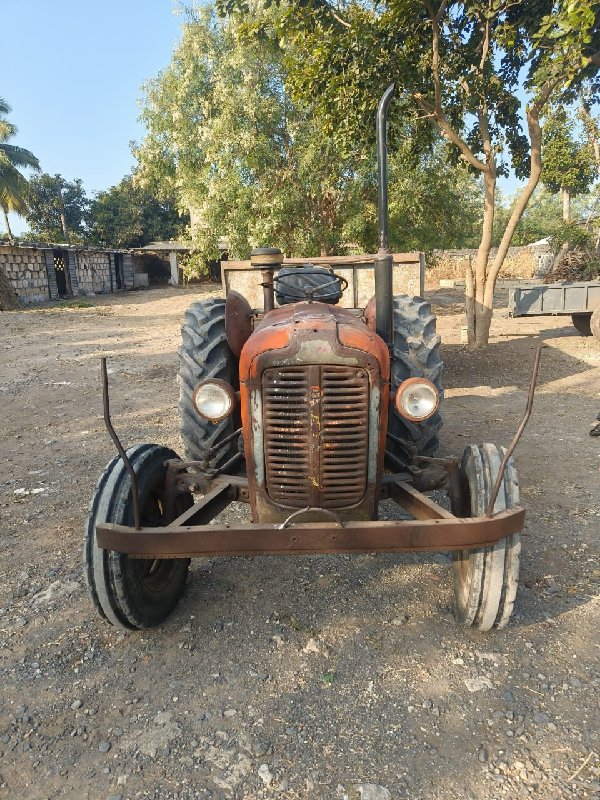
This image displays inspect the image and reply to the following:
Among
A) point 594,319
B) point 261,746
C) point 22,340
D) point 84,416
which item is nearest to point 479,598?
point 261,746

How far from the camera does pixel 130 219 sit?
132 ft

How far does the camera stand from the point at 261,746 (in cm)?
219

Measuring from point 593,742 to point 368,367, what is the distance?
65.9 inches

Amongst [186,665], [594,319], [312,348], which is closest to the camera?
[312,348]

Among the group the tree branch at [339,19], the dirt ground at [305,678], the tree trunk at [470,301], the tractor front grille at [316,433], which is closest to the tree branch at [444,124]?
the tree branch at [339,19]

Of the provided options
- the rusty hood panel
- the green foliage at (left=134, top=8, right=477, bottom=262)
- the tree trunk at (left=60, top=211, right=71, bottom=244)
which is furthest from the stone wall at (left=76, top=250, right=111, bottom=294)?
the rusty hood panel

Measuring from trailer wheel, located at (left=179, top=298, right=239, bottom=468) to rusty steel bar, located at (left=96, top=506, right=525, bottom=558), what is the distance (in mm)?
1296

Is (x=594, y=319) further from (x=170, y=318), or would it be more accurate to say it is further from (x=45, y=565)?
(x=170, y=318)

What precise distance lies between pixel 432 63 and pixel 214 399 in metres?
7.59

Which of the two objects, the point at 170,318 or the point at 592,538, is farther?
the point at 170,318

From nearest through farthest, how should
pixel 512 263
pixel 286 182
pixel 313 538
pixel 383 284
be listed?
1. pixel 313 538
2. pixel 383 284
3. pixel 286 182
4. pixel 512 263

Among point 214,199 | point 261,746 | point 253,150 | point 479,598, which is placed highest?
point 253,150

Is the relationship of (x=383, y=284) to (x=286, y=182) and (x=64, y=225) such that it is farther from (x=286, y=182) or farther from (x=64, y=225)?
(x=64, y=225)

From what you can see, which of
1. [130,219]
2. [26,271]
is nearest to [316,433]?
[26,271]
